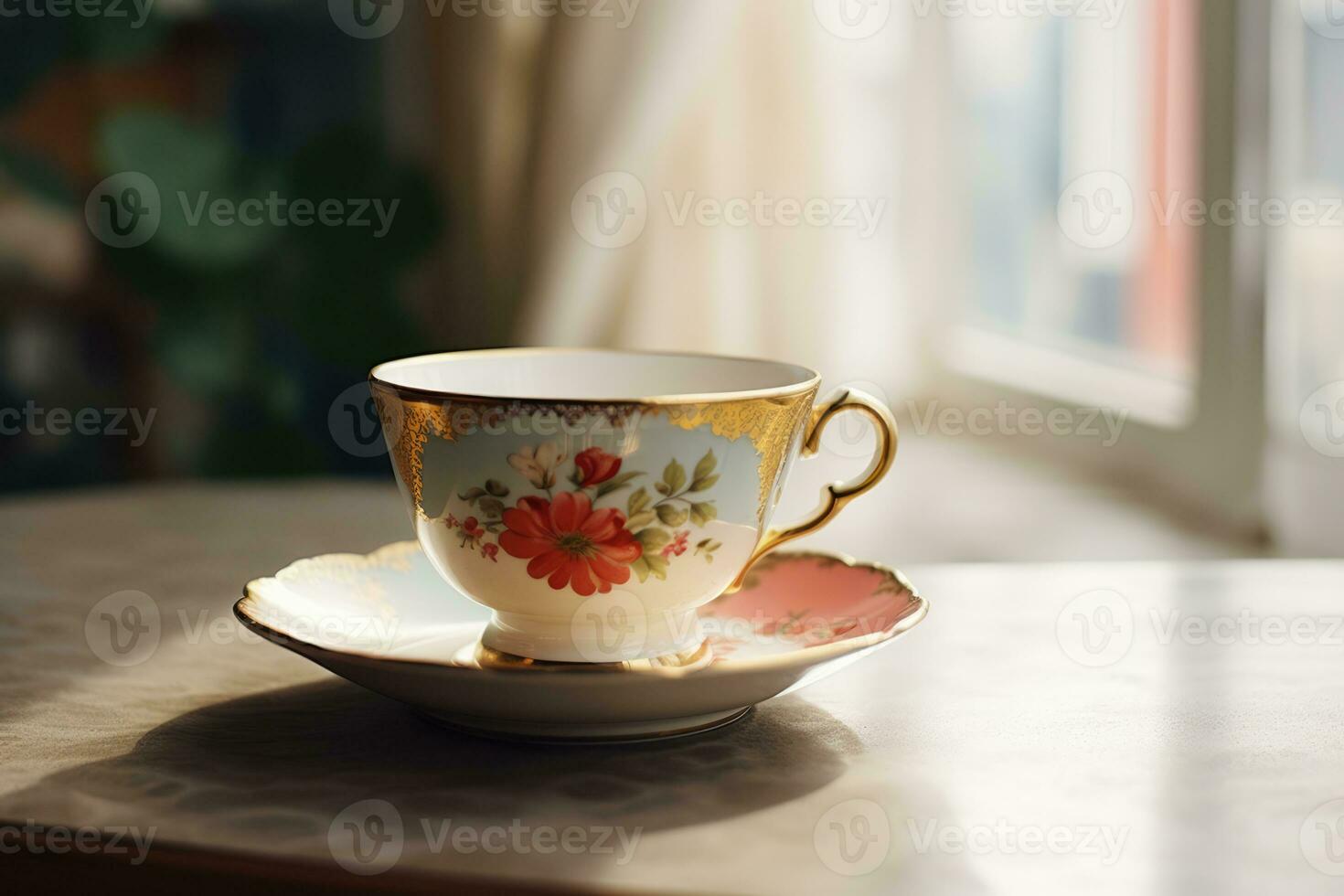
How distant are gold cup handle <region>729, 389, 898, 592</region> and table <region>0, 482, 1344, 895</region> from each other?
67 mm

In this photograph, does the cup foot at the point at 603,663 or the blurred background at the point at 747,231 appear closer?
the cup foot at the point at 603,663

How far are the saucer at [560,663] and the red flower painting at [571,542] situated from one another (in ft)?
0.12

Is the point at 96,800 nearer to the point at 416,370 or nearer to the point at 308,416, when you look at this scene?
the point at 416,370

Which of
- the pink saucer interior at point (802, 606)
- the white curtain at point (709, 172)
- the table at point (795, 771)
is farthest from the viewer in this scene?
the white curtain at point (709, 172)

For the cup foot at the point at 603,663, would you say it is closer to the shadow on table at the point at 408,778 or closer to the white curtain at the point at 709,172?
the shadow on table at the point at 408,778

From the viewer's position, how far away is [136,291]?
6.98 ft

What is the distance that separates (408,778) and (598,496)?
0.12 m

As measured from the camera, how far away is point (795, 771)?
0.49 meters

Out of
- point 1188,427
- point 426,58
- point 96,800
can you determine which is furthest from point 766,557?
point 426,58

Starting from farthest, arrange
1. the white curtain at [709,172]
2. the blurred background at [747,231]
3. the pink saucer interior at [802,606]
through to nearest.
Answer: the white curtain at [709,172], the blurred background at [747,231], the pink saucer interior at [802,606]

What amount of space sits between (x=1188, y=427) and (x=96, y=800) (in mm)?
1342

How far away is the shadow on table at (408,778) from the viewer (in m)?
0.44

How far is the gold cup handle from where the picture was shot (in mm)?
583

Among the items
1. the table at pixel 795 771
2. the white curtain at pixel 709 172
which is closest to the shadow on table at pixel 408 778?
the table at pixel 795 771
